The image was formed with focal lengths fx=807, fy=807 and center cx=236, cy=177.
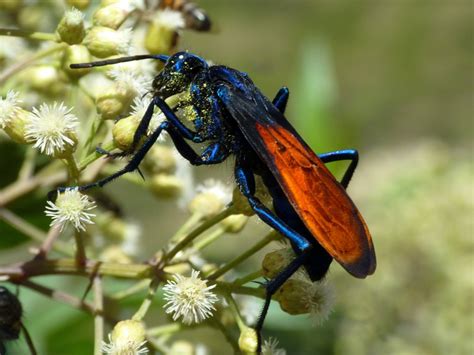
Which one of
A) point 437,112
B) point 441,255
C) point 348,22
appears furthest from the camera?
point 348,22

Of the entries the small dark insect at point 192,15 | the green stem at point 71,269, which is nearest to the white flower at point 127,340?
the green stem at point 71,269

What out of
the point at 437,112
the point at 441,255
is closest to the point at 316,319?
the point at 441,255

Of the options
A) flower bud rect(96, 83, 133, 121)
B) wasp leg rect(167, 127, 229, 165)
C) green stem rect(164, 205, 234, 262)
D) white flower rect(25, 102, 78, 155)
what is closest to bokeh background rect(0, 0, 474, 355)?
wasp leg rect(167, 127, 229, 165)

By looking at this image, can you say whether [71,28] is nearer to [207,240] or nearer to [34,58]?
[34,58]

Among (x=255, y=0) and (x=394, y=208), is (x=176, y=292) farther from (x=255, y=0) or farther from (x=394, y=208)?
(x=255, y=0)

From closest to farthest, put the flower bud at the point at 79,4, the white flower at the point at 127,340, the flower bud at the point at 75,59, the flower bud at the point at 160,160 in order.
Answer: the white flower at the point at 127,340 < the flower bud at the point at 75,59 < the flower bud at the point at 79,4 < the flower bud at the point at 160,160

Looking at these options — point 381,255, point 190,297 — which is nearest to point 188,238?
point 190,297

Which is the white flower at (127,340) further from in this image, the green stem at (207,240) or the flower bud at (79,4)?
the flower bud at (79,4)
